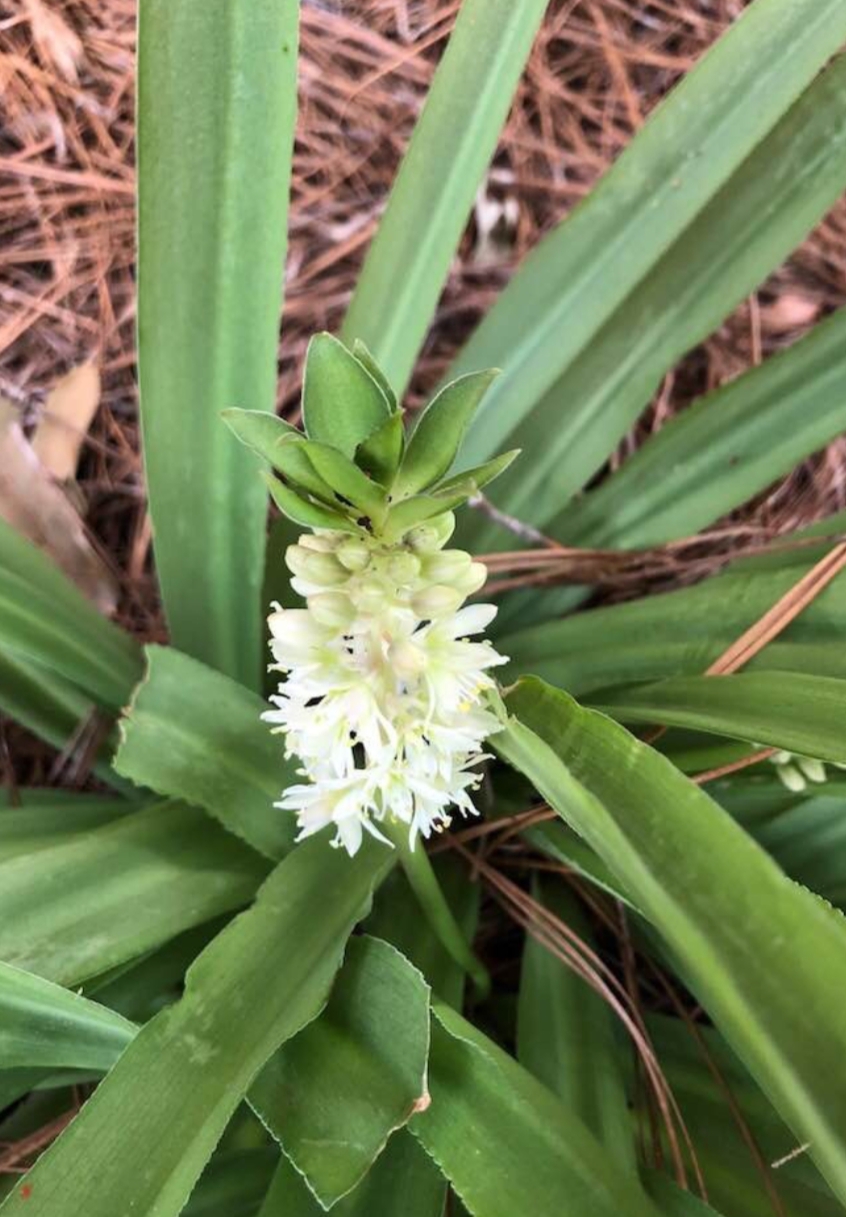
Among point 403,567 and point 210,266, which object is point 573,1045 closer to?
point 403,567

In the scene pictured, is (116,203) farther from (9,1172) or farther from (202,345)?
(9,1172)

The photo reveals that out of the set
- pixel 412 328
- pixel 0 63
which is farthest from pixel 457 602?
pixel 0 63

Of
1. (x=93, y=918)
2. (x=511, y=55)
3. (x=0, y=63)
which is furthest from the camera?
(x=0, y=63)

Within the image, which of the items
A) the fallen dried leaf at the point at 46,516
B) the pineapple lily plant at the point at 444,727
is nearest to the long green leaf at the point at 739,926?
the pineapple lily plant at the point at 444,727

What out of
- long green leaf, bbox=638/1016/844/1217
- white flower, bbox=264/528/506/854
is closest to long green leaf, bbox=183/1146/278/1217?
long green leaf, bbox=638/1016/844/1217

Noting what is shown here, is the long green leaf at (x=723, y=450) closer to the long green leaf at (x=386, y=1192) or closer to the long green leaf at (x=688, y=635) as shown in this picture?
the long green leaf at (x=688, y=635)

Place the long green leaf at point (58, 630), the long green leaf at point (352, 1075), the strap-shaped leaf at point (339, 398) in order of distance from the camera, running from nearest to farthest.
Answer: the strap-shaped leaf at point (339, 398), the long green leaf at point (352, 1075), the long green leaf at point (58, 630)

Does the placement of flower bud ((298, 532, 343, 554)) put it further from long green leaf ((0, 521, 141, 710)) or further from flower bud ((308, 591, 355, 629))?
long green leaf ((0, 521, 141, 710))
